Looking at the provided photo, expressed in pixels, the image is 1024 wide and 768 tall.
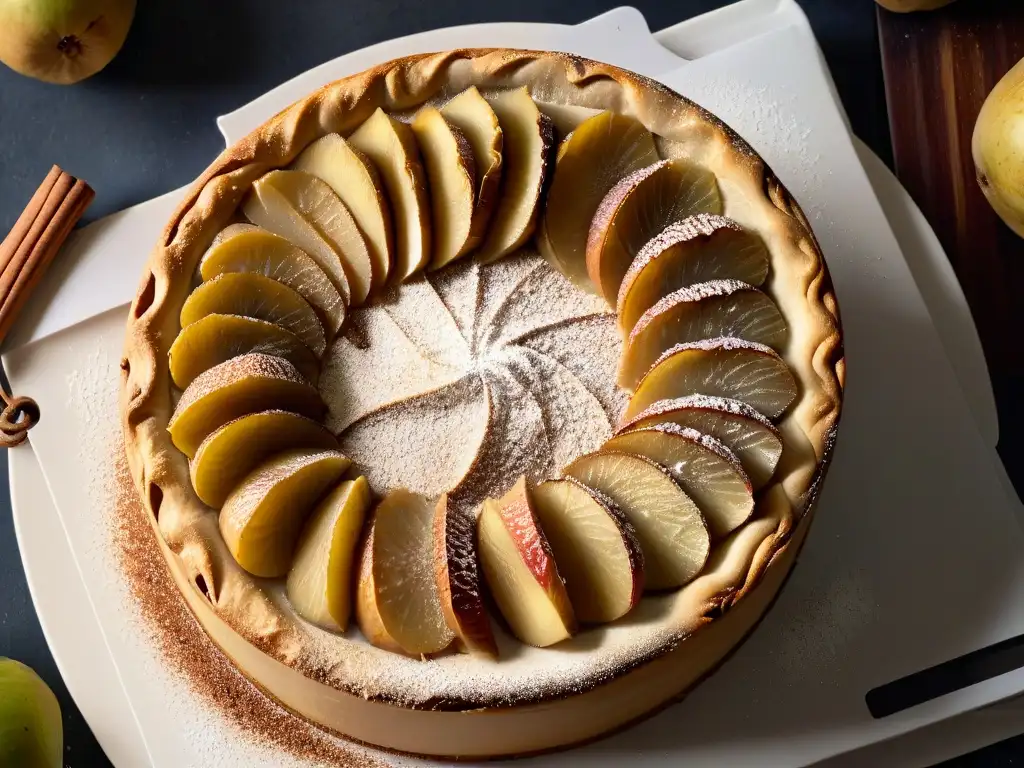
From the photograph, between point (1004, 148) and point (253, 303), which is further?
point (1004, 148)

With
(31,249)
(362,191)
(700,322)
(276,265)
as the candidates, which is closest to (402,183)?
(362,191)

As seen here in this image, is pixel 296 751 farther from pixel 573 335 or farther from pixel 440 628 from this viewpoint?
pixel 573 335

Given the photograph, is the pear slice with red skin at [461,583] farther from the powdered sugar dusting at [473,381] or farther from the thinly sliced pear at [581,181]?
the thinly sliced pear at [581,181]

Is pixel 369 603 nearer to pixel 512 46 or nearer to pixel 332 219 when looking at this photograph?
pixel 332 219

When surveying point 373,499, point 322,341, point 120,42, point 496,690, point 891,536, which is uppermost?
point 120,42

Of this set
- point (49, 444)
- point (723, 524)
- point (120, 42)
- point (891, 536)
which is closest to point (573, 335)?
point (723, 524)

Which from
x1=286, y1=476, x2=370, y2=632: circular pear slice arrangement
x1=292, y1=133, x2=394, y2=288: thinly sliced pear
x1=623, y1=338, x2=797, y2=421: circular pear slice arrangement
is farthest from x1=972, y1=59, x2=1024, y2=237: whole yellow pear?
x1=286, y1=476, x2=370, y2=632: circular pear slice arrangement
